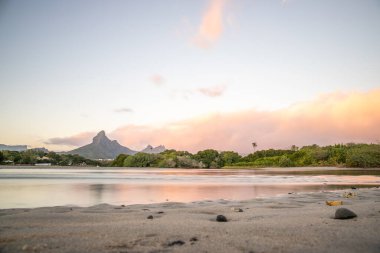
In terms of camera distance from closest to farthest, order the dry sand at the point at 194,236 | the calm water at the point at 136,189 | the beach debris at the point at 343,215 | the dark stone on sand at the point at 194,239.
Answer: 1. the dry sand at the point at 194,236
2. the dark stone on sand at the point at 194,239
3. the beach debris at the point at 343,215
4. the calm water at the point at 136,189

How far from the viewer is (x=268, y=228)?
4816 millimetres

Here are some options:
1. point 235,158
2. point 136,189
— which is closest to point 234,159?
point 235,158

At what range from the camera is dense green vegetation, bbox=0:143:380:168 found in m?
80.3

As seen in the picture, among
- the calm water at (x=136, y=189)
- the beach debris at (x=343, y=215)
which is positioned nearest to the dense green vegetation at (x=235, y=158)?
the calm water at (x=136, y=189)

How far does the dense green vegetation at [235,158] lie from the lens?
263 feet

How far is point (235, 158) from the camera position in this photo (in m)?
124

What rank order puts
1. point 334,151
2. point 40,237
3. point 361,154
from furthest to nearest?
point 334,151, point 361,154, point 40,237

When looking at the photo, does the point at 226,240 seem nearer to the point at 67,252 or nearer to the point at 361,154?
the point at 67,252

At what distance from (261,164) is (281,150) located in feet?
82.2

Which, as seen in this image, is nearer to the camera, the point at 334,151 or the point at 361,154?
the point at 361,154

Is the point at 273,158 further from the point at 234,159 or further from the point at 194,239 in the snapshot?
the point at 194,239

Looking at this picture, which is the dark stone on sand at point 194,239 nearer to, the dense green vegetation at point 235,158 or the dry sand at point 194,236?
the dry sand at point 194,236

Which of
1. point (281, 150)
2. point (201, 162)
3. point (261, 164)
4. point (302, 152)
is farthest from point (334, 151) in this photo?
point (201, 162)

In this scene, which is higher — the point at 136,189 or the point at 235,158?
the point at 235,158
